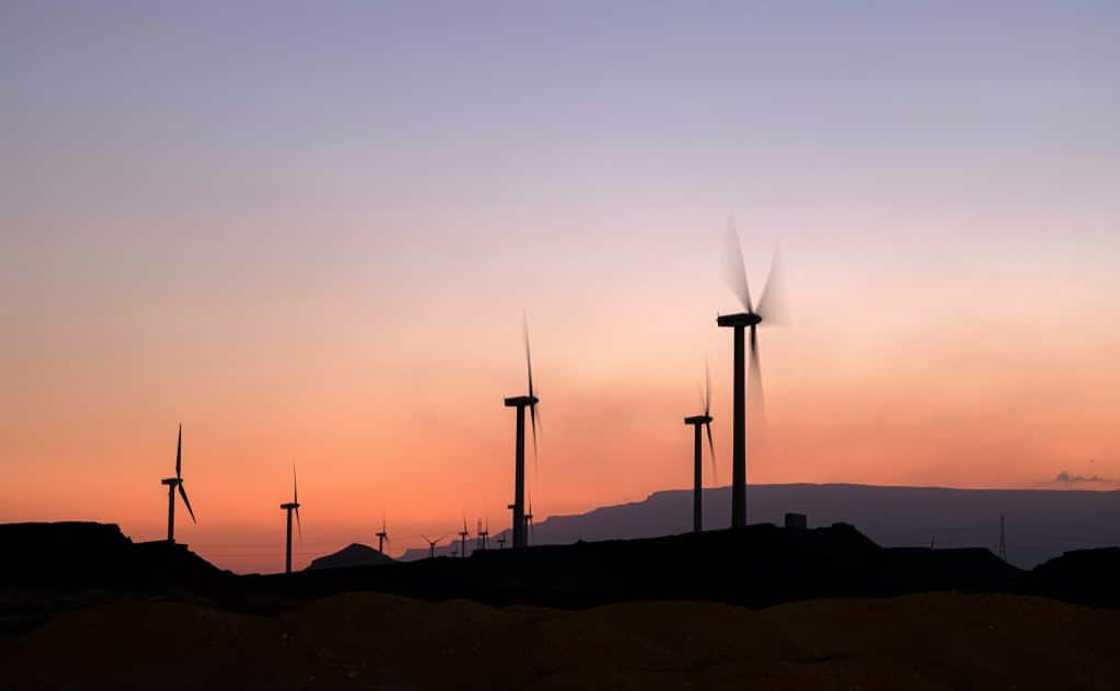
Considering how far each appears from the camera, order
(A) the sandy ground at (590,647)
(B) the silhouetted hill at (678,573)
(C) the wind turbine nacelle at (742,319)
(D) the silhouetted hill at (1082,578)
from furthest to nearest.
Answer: (C) the wind turbine nacelle at (742,319)
(B) the silhouetted hill at (678,573)
(D) the silhouetted hill at (1082,578)
(A) the sandy ground at (590,647)

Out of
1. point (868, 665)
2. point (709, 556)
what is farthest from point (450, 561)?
point (868, 665)

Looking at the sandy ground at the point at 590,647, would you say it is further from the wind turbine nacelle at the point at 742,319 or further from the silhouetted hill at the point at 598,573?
the wind turbine nacelle at the point at 742,319

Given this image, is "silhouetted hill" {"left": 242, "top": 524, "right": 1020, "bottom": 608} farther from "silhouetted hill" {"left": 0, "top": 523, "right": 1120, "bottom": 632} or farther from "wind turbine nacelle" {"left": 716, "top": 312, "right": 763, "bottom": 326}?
"wind turbine nacelle" {"left": 716, "top": 312, "right": 763, "bottom": 326}

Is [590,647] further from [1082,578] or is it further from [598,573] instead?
[598,573]

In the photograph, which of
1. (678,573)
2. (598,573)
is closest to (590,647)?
(678,573)

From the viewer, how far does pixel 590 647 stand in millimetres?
→ 28406

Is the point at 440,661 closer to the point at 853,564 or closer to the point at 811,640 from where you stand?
the point at 811,640

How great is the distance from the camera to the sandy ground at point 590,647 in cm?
2627

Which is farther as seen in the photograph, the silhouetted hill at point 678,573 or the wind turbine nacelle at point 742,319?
the wind turbine nacelle at point 742,319

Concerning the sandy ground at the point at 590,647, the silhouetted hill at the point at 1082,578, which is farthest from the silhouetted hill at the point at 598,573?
the sandy ground at the point at 590,647

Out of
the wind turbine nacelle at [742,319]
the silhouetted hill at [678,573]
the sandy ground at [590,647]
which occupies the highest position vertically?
the wind turbine nacelle at [742,319]

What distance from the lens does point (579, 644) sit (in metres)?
28.6

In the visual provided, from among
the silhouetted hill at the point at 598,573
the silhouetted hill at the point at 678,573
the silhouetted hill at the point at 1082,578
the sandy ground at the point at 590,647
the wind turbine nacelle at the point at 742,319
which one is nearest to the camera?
the sandy ground at the point at 590,647

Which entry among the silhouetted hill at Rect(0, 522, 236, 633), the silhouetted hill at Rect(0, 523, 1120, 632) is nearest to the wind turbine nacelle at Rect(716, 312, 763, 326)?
the silhouetted hill at Rect(0, 523, 1120, 632)
